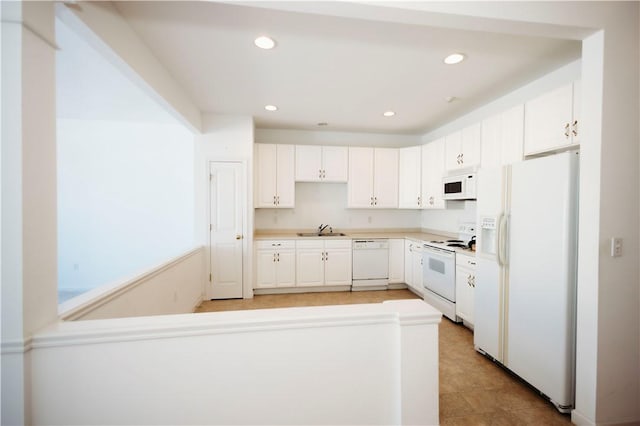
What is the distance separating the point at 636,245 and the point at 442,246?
1.73 m

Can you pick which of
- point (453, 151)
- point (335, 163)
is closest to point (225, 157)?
point (335, 163)

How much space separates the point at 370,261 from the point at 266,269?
1609 millimetres

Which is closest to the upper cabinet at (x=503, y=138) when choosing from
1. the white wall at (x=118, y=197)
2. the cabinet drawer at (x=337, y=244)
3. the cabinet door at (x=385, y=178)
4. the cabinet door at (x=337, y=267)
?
the cabinet door at (x=385, y=178)

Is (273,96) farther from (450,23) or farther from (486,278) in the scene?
(486,278)

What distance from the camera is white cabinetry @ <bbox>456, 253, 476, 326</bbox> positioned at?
2.81 meters

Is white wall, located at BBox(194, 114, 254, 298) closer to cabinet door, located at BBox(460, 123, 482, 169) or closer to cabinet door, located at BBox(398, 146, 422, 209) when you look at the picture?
cabinet door, located at BBox(398, 146, 422, 209)

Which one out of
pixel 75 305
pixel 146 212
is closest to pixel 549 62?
pixel 75 305

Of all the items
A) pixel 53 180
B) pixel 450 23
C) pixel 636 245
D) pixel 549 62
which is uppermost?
pixel 549 62

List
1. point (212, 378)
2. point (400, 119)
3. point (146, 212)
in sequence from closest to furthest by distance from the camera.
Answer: point (212, 378) < point (400, 119) < point (146, 212)

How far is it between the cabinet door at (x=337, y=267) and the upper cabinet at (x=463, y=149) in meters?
1.93

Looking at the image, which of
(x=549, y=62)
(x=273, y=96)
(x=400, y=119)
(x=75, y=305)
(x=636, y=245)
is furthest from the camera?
(x=400, y=119)

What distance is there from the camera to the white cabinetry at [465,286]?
2811 millimetres

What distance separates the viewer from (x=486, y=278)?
2348 mm

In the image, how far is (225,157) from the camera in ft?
12.6
